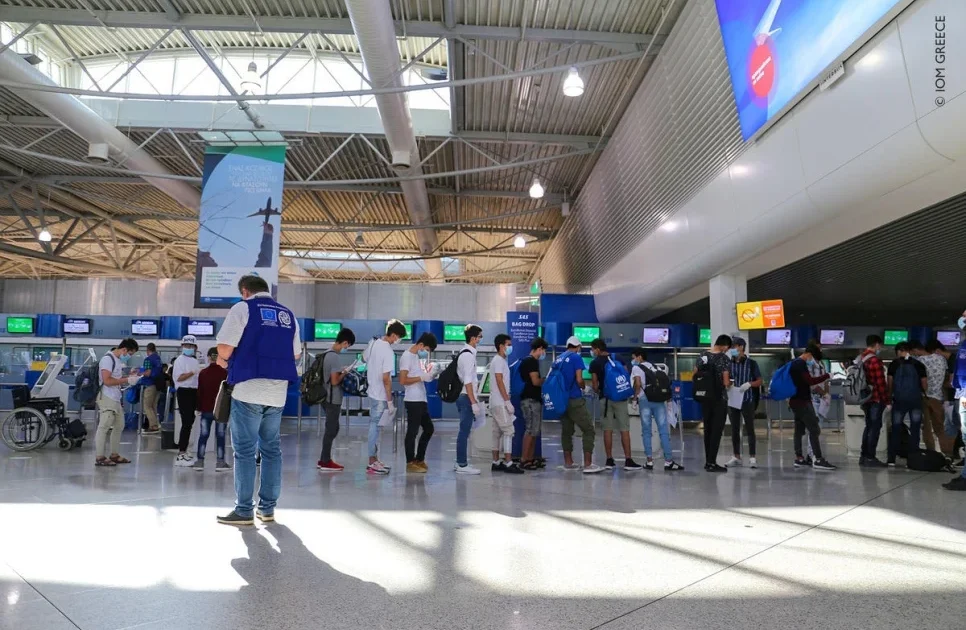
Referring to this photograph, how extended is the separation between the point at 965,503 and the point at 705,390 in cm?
300

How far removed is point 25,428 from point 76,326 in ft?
32.2

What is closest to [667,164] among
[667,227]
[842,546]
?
[667,227]

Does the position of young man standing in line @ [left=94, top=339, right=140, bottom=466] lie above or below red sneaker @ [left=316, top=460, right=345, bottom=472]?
above

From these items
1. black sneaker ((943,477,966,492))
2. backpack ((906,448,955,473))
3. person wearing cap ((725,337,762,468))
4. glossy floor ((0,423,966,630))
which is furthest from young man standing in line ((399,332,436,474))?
backpack ((906,448,955,473))

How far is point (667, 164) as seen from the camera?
1066 cm

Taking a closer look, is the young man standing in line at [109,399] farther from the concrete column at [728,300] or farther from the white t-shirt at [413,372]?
the concrete column at [728,300]

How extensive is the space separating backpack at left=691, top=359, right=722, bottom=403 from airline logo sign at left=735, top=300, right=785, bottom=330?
2.37 metres

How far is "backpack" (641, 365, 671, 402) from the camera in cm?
846


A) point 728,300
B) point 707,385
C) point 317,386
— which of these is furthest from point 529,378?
point 728,300

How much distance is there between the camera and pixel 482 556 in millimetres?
3893

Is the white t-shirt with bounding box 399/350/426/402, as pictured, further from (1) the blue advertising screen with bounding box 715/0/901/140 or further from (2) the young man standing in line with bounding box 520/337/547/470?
(1) the blue advertising screen with bounding box 715/0/901/140

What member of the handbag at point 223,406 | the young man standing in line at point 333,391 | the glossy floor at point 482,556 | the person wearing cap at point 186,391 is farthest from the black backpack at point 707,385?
the person wearing cap at point 186,391

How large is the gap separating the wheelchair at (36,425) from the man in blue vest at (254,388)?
6740 millimetres

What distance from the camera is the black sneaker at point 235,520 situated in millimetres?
4684
